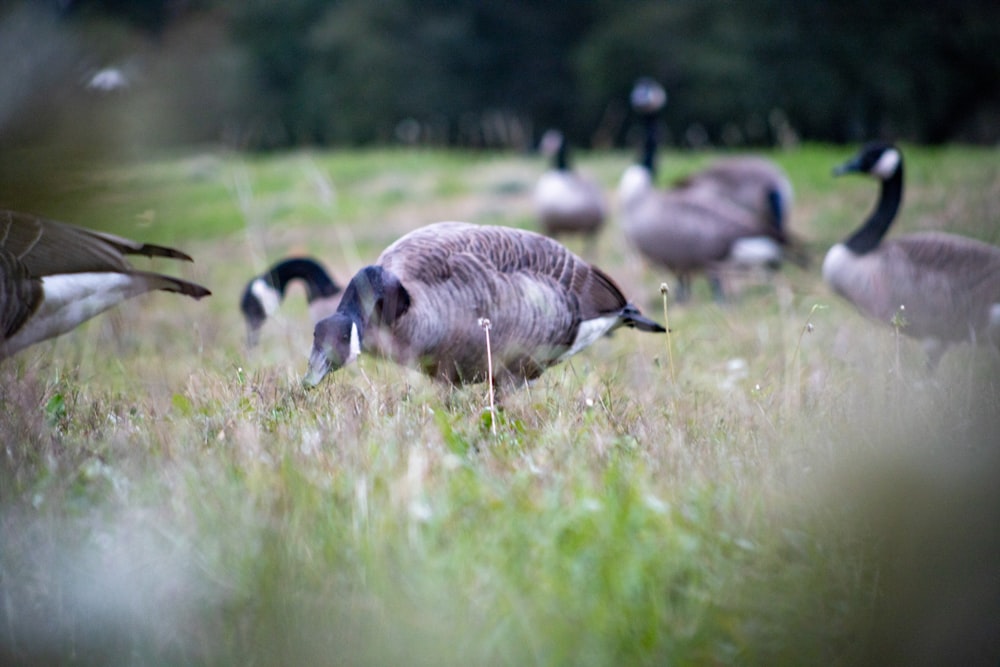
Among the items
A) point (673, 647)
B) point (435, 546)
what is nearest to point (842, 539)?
point (673, 647)

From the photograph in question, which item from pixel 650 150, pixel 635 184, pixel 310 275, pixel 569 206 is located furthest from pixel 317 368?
pixel 650 150

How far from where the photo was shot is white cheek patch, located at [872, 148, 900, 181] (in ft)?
21.2

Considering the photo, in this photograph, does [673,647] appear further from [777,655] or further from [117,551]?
[117,551]

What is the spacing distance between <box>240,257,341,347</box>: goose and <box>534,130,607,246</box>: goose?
4615 mm

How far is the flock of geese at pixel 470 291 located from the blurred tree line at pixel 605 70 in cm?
1200

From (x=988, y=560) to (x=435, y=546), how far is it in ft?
4.30

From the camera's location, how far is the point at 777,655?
2201 millimetres

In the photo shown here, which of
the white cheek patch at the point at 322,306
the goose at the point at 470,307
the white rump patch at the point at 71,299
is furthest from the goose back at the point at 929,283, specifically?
the white rump patch at the point at 71,299

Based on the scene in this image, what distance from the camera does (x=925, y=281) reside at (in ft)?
17.7

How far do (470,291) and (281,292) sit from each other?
305 centimetres

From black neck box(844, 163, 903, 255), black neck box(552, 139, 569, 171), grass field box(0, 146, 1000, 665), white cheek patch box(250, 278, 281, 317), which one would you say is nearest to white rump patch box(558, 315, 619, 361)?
grass field box(0, 146, 1000, 665)

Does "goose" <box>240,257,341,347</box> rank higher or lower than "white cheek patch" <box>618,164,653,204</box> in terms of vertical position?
lower

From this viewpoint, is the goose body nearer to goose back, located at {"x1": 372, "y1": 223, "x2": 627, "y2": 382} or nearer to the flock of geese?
the flock of geese

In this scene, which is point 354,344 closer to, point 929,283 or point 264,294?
point 264,294
